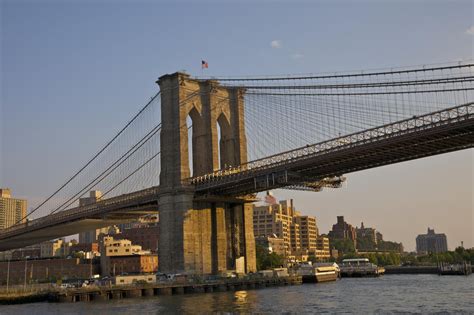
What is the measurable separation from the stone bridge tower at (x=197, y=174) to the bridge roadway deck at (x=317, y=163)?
8.01 feet

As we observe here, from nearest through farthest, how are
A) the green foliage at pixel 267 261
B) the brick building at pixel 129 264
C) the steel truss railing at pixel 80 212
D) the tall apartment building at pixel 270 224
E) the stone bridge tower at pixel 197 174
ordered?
the stone bridge tower at pixel 197 174 → the steel truss railing at pixel 80 212 → the green foliage at pixel 267 261 → the brick building at pixel 129 264 → the tall apartment building at pixel 270 224

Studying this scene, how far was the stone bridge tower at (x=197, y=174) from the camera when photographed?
2800 inches

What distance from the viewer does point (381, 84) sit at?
59875 millimetres

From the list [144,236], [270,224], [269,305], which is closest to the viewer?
[269,305]

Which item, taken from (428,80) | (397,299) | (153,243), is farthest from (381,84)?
(153,243)

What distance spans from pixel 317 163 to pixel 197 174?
19546mm

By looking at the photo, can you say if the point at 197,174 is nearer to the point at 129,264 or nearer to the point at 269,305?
the point at 269,305

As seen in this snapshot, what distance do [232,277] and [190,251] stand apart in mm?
5856

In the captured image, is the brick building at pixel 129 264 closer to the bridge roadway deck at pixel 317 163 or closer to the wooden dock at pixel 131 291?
the bridge roadway deck at pixel 317 163

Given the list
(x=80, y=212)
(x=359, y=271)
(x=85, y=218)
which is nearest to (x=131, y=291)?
(x=85, y=218)

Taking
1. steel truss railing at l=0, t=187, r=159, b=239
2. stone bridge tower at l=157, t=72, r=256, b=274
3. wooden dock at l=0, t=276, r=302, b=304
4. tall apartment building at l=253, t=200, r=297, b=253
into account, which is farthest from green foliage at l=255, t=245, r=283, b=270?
tall apartment building at l=253, t=200, r=297, b=253

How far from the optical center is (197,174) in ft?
250

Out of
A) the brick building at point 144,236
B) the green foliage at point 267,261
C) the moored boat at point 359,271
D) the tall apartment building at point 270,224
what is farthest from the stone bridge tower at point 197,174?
the tall apartment building at point 270,224

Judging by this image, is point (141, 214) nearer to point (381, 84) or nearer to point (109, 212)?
point (109, 212)
